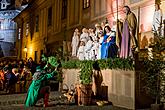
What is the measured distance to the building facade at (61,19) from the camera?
14.2 metres

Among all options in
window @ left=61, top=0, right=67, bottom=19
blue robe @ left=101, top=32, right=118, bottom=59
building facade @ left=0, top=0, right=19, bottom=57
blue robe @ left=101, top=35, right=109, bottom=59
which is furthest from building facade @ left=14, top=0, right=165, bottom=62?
building facade @ left=0, top=0, right=19, bottom=57

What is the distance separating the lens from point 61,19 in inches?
1021

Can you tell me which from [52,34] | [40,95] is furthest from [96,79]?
[52,34]

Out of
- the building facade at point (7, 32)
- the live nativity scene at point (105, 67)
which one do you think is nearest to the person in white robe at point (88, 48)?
the live nativity scene at point (105, 67)

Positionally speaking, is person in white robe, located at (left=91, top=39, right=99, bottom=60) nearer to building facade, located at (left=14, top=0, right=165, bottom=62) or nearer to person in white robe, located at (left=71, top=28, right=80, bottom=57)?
building facade, located at (left=14, top=0, right=165, bottom=62)

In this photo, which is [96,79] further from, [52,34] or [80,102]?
[52,34]

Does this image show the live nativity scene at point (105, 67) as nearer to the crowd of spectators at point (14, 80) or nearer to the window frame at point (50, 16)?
the crowd of spectators at point (14, 80)

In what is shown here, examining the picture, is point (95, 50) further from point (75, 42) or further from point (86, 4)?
point (86, 4)

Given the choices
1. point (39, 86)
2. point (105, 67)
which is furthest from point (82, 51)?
point (39, 86)

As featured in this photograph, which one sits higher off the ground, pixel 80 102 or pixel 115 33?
pixel 115 33

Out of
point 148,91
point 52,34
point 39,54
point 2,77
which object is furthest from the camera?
point 39,54

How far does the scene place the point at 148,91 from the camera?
1000 centimetres

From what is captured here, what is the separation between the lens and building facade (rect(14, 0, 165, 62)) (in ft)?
46.7

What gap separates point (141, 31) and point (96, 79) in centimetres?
300
